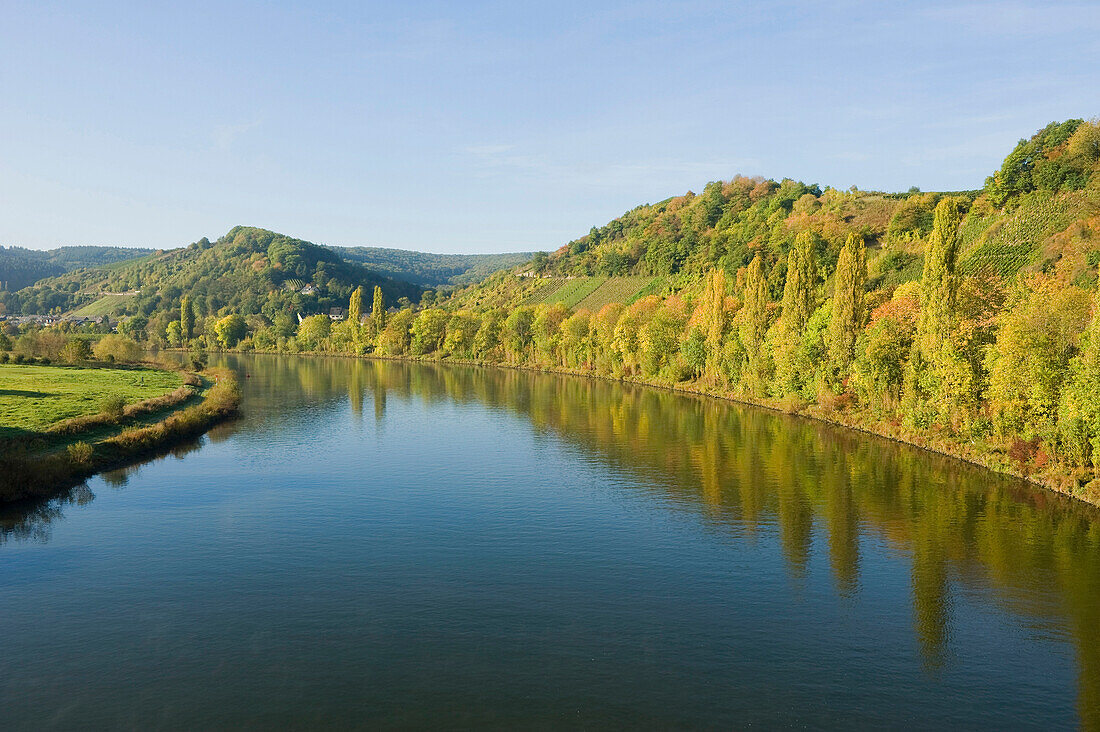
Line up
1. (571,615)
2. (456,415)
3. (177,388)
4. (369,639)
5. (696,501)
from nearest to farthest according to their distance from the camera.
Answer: (369,639) → (571,615) → (696,501) → (456,415) → (177,388)

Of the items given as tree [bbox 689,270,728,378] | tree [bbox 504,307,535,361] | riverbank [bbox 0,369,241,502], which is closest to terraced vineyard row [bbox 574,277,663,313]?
tree [bbox 504,307,535,361]

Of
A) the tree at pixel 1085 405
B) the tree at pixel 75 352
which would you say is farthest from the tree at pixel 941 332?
the tree at pixel 75 352

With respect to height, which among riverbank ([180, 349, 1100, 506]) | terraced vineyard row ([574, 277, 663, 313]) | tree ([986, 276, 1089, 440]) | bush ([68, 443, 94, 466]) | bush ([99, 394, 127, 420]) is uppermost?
terraced vineyard row ([574, 277, 663, 313])

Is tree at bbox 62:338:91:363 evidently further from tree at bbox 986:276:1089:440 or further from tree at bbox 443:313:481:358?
tree at bbox 986:276:1089:440

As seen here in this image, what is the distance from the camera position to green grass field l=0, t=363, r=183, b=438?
50969mm

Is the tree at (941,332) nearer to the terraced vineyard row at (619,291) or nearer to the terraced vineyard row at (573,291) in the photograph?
the terraced vineyard row at (619,291)

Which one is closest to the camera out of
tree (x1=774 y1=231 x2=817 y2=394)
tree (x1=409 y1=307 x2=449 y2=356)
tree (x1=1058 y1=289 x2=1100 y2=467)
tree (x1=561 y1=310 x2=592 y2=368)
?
tree (x1=1058 y1=289 x2=1100 y2=467)

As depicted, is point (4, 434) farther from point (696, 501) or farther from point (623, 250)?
point (623, 250)

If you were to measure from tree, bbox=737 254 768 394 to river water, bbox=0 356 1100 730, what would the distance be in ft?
91.5

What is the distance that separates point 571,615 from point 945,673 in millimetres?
11586

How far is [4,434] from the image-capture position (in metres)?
44.2

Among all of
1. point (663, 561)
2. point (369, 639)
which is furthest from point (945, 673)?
point (369, 639)

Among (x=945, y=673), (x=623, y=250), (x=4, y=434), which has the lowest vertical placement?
(x=945, y=673)

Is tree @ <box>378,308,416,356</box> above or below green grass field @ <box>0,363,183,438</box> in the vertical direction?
above
